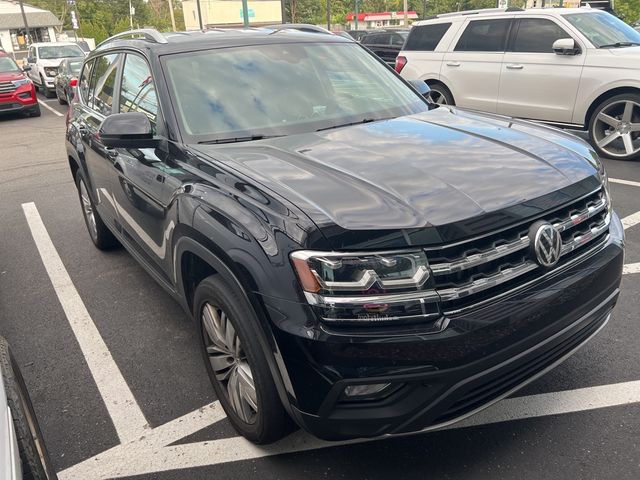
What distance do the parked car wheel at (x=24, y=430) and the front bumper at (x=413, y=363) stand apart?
87 cm

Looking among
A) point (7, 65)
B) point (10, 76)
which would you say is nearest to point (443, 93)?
point (10, 76)

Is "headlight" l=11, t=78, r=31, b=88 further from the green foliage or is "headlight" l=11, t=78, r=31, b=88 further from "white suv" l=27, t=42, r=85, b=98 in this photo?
the green foliage

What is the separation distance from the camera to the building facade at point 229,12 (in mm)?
61938

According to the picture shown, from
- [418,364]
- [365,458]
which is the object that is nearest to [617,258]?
[418,364]

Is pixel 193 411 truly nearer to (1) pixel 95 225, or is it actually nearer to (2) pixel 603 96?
(1) pixel 95 225

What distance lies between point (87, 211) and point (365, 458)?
157 inches

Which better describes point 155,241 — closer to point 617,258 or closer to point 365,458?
point 365,458

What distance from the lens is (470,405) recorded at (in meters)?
2.18

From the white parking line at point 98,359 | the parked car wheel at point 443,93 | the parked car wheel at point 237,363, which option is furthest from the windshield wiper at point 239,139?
the parked car wheel at point 443,93

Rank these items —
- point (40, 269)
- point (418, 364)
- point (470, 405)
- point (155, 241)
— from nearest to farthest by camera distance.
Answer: point (418, 364), point (470, 405), point (155, 241), point (40, 269)

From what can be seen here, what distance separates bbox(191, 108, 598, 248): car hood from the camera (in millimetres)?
2129

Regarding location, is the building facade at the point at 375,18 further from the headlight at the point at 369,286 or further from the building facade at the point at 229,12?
the headlight at the point at 369,286

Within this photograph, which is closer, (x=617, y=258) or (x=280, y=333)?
(x=280, y=333)

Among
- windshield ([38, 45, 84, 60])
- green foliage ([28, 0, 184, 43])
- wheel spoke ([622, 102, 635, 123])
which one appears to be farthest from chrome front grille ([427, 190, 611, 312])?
green foliage ([28, 0, 184, 43])
